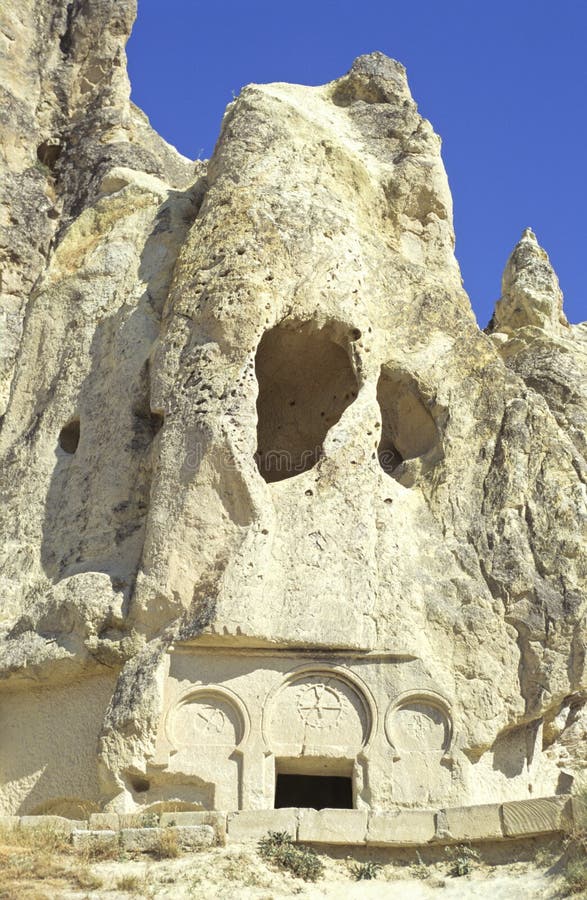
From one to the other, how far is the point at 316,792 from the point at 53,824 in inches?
204

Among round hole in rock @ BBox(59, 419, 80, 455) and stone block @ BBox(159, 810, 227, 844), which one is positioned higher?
round hole in rock @ BBox(59, 419, 80, 455)

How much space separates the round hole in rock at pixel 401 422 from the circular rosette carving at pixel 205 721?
433 cm

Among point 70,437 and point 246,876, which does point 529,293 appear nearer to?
point 70,437

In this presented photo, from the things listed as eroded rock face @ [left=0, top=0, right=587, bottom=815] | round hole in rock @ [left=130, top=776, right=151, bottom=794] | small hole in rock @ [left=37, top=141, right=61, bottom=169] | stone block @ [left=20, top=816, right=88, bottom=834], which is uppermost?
small hole in rock @ [left=37, top=141, right=61, bottom=169]

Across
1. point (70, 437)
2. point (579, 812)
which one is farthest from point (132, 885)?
point (70, 437)

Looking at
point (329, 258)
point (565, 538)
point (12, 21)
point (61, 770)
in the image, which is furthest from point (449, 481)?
point (12, 21)

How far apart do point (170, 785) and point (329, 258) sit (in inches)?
278

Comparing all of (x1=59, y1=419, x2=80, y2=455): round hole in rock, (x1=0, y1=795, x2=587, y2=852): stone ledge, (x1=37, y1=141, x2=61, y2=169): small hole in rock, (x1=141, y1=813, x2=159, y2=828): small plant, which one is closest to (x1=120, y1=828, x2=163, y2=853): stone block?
(x1=0, y1=795, x2=587, y2=852): stone ledge

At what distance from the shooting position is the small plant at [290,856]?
453 inches

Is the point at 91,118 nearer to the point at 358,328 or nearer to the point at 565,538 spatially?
the point at 358,328

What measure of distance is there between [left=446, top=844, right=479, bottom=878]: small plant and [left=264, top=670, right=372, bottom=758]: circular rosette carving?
268cm

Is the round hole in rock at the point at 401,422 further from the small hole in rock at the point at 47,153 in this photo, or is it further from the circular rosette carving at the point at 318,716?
the small hole in rock at the point at 47,153

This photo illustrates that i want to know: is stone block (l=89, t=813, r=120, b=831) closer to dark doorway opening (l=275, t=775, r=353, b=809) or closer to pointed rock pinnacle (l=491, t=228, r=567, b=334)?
dark doorway opening (l=275, t=775, r=353, b=809)

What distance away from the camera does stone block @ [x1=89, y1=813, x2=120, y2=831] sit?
12.3 metres
